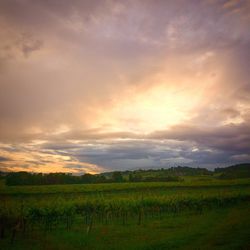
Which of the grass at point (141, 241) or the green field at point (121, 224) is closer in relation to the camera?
the grass at point (141, 241)

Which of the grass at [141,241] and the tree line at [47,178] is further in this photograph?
the tree line at [47,178]

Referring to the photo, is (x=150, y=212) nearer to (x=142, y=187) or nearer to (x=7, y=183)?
(x=142, y=187)

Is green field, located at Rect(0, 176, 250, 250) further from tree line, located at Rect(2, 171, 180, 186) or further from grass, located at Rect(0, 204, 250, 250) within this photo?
tree line, located at Rect(2, 171, 180, 186)

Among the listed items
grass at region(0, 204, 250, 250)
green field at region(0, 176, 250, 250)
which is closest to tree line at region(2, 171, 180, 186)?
green field at region(0, 176, 250, 250)

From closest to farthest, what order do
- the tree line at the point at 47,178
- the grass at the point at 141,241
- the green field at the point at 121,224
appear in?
the grass at the point at 141,241 → the green field at the point at 121,224 → the tree line at the point at 47,178

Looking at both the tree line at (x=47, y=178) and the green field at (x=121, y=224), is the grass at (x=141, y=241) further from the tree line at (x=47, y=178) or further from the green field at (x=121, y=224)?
the tree line at (x=47, y=178)

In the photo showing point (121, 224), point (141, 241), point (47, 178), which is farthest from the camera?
point (47, 178)

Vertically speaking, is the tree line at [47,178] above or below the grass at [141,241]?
above

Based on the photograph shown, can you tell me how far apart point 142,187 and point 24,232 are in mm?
54971

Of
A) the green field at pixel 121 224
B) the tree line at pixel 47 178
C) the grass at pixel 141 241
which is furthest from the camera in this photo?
the tree line at pixel 47 178

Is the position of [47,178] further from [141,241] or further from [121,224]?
[141,241]

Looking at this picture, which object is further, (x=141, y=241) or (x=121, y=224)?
(x=121, y=224)

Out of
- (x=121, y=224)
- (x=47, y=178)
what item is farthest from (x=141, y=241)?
(x=47, y=178)

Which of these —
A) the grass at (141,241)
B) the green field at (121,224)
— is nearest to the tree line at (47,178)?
the green field at (121,224)
